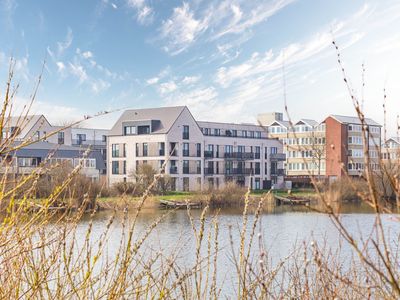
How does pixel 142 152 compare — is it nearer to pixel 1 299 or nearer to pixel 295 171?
pixel 295 171

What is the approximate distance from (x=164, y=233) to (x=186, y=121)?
25793 millimetres

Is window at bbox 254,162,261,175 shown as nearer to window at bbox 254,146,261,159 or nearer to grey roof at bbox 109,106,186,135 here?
window at bbox 254,146,261,159

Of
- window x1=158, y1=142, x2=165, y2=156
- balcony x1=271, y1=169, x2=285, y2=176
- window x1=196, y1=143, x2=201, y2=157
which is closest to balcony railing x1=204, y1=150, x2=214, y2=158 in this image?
window x1=196, y1=143, x2=201, y2=157

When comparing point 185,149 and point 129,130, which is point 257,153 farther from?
point 129,130

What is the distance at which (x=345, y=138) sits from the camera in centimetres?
5609

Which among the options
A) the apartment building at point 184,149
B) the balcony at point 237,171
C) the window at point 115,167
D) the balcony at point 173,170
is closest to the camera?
the balcony at point 173,170

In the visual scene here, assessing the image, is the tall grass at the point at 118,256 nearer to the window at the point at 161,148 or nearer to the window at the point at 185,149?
the window at the point at 161,148

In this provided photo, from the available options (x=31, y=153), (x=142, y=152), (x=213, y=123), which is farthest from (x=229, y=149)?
(x=31, y=153)

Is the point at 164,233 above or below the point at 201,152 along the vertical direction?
below

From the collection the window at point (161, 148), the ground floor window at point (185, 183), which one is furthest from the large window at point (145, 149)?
the ground floor window at point (185, 183)

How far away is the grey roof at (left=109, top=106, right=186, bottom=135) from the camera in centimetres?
4631

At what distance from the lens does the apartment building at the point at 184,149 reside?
4581cm

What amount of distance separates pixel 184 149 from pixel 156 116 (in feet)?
11.6

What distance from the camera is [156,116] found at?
155ft
